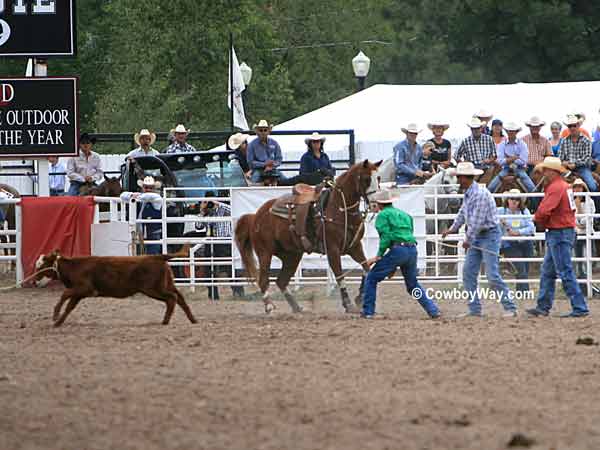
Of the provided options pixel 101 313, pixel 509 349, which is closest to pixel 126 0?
pixel 101 313

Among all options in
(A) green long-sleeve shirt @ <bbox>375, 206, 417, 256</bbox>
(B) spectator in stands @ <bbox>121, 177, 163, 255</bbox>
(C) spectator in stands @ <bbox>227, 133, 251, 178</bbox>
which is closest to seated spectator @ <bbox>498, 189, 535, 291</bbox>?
(A) green long-sleeve shirt @ <bbox>375, 206, 417, 256</bbox>

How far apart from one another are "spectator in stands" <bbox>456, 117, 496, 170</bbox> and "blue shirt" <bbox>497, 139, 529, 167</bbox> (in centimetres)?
17

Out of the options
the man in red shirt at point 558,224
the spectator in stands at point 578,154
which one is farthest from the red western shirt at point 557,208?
the spectator in stands at point 578,154

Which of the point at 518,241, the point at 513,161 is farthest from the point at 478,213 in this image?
the point at 513,161

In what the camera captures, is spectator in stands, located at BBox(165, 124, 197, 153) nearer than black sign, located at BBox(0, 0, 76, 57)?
No

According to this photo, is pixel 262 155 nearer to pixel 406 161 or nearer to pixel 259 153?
pixel 259 153

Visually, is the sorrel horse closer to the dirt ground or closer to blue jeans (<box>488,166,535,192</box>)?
the dirt ground

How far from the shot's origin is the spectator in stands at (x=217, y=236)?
1765 centimetres

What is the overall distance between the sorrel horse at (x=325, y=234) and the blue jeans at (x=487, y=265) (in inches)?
43.9

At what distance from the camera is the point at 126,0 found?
41.2 m

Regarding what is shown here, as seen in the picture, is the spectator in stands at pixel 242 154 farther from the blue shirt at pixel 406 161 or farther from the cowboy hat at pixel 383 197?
the cowboy hat at pixel 383 197

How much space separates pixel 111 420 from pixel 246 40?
3635cm

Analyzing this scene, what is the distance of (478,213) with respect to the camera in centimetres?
1427

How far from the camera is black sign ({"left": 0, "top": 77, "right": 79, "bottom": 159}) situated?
1909cm
